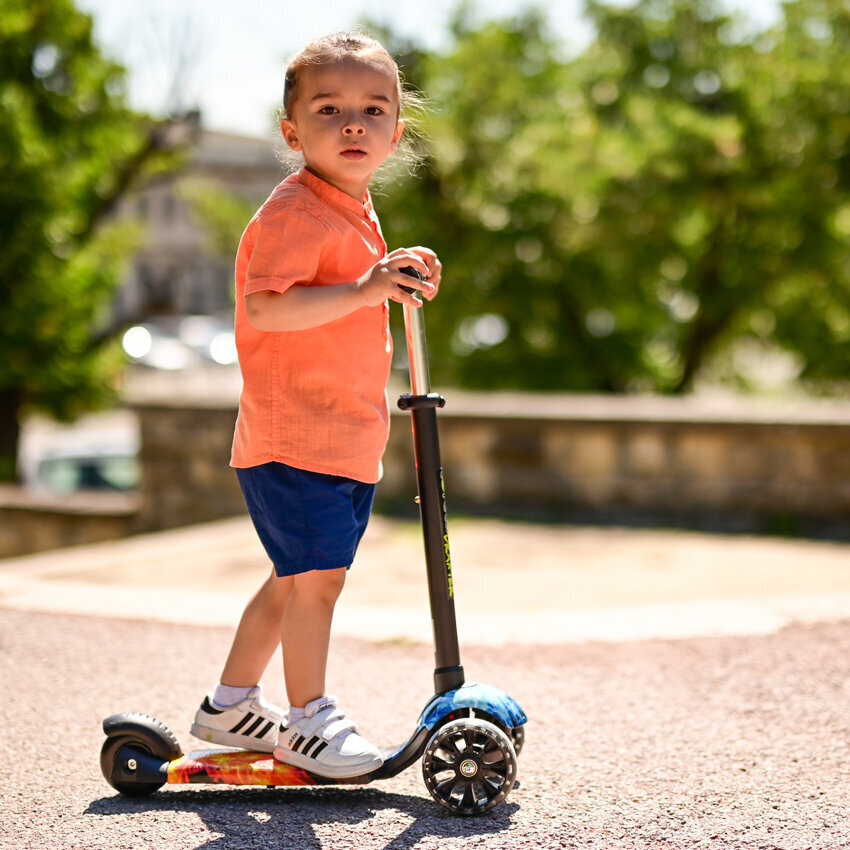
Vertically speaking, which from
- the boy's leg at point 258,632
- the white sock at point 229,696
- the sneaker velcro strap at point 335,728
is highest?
the boy's leg at point 258,632

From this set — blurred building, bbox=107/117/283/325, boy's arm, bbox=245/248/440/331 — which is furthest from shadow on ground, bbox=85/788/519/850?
blurred building, bbox=107/117/283/325

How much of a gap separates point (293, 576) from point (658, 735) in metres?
1.00

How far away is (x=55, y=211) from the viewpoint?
550 inches

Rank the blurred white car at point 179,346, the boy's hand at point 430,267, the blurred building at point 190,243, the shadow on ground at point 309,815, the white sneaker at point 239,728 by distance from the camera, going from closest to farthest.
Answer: the shadow on ground at point 309,815
the boy's hand at point 430,267
the white sneaker at point 239,728
the blurred white car at point 179,346
the blurred building at point 190,243

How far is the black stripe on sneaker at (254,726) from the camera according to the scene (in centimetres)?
253

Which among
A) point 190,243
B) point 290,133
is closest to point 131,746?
point 290,133

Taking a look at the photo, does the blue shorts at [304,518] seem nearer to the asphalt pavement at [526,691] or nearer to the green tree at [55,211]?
the asphalt pavement at [526,691]

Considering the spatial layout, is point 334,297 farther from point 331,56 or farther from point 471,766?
point 471,766

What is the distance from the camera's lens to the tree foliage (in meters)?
12.8

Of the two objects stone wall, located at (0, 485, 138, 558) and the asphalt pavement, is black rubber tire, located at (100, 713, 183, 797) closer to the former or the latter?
the asphalt pavement

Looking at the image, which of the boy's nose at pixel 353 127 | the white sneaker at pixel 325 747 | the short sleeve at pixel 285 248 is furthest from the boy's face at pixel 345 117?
the white sneaker at pixel 325 747

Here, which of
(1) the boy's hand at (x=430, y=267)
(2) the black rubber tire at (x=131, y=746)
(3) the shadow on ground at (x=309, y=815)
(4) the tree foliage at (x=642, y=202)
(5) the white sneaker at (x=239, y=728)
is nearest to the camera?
(3) the shadow on ground at (x=309, y=815)

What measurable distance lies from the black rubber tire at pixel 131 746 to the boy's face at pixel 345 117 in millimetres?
1221

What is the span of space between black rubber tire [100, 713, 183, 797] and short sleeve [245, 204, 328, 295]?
3.12 ft
